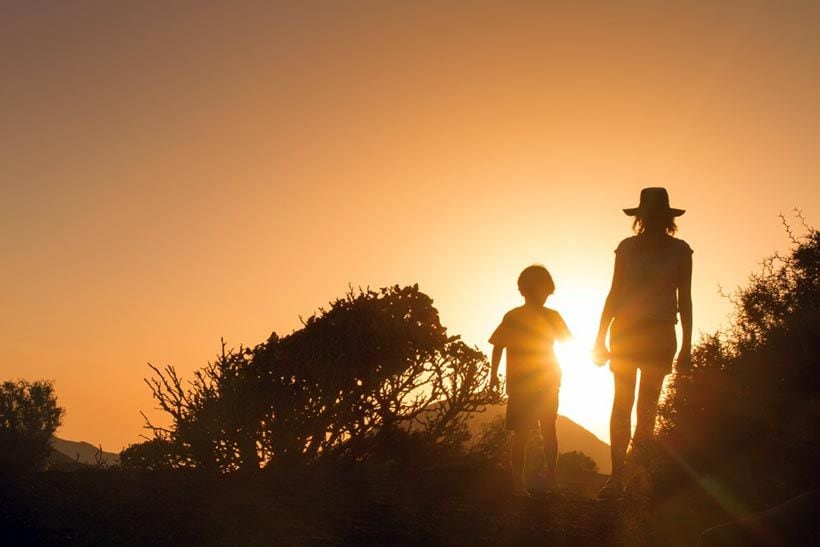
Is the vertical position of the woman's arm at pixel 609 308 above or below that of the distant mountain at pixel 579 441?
below

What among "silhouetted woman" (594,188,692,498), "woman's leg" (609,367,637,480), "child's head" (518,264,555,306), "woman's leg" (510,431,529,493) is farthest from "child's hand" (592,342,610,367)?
"woman's leg" (510,431,529,493)

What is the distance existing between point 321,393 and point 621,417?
13.2 feet

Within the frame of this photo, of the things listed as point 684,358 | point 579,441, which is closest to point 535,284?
point 684,358

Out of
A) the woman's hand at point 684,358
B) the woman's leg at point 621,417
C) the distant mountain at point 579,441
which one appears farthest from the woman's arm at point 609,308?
the distant mountain at point 579,441

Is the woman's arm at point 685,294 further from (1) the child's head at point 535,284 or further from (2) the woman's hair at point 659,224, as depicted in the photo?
(1) the child's head at point 535,284

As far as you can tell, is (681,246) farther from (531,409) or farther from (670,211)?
(531,409)

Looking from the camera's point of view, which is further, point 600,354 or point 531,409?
point 531,409

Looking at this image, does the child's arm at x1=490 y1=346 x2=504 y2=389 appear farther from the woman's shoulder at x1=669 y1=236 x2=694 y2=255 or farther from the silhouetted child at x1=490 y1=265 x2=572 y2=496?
the woman's shoulder at x1=669 y1=236 x2=694 y2=255

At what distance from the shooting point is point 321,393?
9.84m

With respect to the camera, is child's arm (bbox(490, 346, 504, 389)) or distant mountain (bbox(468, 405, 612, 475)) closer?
child's arm (bbox(490, 346, 504, 389))

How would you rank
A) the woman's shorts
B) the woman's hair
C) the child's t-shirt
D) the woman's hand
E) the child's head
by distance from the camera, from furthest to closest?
the child's head → the child's t-shirt → the woman's hair → the woman's shorts → the woman's hand

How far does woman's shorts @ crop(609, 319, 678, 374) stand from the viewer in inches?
274

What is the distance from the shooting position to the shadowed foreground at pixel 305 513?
241 inches

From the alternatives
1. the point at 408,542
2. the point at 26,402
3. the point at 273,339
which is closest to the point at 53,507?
the point at 273,339
